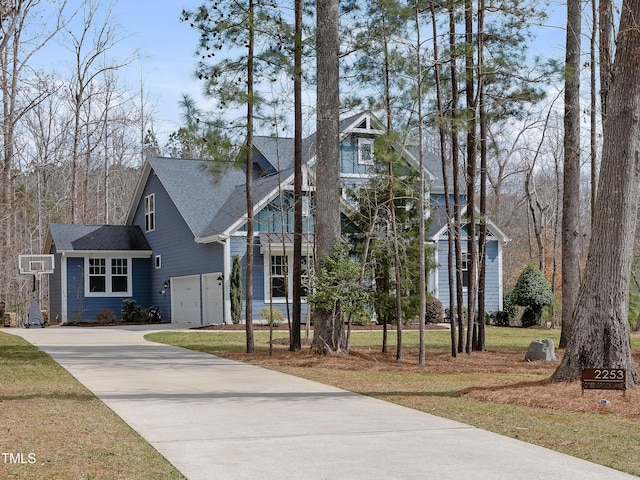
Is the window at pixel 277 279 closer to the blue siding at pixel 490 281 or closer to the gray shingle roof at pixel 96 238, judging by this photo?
the blue siding at pixel 490 281

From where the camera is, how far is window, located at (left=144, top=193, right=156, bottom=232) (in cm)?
3250

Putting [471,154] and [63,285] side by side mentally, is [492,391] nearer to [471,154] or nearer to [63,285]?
[471,154]

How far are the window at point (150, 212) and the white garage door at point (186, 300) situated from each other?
3051 millimetres

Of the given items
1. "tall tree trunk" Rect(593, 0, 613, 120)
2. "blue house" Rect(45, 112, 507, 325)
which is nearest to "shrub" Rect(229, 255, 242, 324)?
"blue house" Rect(45, 112, 507, 325)

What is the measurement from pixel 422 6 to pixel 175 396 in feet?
28.6

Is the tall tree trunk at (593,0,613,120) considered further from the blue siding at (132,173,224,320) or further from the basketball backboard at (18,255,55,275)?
the basketball backboard at (18,255,55,275)

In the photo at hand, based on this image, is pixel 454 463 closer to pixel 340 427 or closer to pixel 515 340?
pixel 340 427

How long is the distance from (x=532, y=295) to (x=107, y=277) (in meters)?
16.1

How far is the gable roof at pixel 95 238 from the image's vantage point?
31.3m

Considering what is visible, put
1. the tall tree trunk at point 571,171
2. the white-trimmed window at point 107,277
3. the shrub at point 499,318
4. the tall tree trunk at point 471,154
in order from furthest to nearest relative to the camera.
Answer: the white-trimmed window at point 107,277 → the shrub at point 499,318 → the tall tree trunk at point 571,171 → the tall tree trunk at point 471,154

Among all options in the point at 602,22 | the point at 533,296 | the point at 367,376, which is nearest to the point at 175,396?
the point at 367,376

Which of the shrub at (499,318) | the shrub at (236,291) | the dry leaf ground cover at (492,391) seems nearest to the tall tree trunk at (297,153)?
the dry leaf ground cover at (492,391)

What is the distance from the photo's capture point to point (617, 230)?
10.4m

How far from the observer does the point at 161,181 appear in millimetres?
30453
